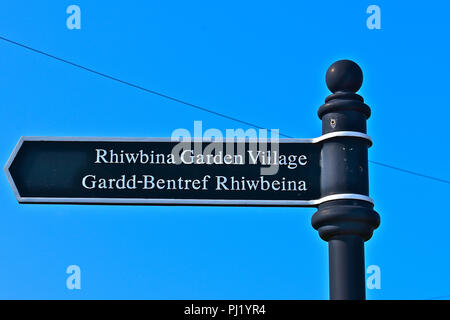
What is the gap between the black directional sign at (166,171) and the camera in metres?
8.20

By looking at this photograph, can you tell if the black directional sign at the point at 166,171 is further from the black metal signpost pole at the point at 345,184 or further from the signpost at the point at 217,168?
the black metal signpost pole at the point at 345,184

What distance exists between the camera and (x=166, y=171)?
831 cm

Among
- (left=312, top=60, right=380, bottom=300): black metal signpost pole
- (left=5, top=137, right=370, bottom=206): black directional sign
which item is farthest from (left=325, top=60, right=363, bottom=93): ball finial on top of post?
(left=5, top=137, right=370, bottom=206): black directional sign

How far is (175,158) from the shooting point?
8.31 metres

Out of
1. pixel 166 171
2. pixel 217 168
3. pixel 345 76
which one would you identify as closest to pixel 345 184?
pixel 345 76

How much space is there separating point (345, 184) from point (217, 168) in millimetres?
716

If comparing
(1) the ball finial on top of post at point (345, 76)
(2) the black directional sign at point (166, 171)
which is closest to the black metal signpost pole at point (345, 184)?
(1) the ball finial on top of post at point (345, 76)

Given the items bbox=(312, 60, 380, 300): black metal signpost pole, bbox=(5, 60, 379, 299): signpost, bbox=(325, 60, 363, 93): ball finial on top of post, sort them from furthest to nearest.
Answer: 1. bbox=(325, 60, 363, 93): ball finial on top of post
2. bbox=(5, 60, 379, 299): signpost
3. bbox=(312, 60, 380, 300): black metal signpost pole

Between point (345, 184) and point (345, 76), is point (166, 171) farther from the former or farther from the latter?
point (345, 76)

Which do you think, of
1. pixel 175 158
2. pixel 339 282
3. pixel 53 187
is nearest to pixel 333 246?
pixel 339 282

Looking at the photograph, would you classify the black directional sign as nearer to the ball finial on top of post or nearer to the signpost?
the signpost

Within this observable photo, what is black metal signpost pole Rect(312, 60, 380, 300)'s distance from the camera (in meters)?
7.92

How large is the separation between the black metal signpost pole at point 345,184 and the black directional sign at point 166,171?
4.4 inches

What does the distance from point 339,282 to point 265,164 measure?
0.84 m
